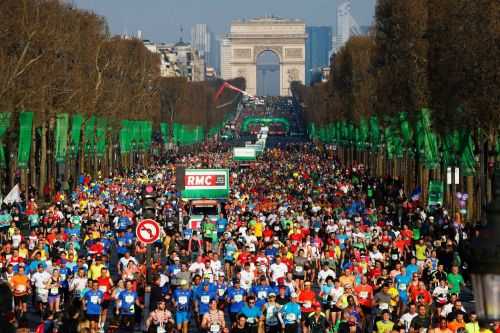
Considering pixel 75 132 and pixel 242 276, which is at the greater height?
pixel 75 132

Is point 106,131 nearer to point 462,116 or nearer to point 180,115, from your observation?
point 462,116

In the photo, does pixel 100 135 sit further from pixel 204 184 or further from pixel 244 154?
pixel 204 184

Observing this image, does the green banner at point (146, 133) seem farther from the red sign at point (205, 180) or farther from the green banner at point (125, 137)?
the red sign at point (205, 180)

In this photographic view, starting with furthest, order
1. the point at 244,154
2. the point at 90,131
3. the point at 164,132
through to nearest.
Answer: the point at 164,132 → the point at 244,154 → the point at 90,131

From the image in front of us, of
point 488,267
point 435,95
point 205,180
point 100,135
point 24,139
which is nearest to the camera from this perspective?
point 488,267

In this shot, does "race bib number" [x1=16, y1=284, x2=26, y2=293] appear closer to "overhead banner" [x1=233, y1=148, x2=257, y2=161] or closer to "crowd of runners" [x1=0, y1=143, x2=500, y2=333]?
"crowd of runners" [x1=0, y1=143, x2=500, y2=333]

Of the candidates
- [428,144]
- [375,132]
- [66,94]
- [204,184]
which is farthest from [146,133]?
[204,184]

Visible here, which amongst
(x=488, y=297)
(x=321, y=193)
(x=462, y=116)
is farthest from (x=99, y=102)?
(x=488, y=297)

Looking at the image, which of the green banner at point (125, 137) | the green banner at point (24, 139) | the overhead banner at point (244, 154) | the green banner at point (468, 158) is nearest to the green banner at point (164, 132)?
the overhead banner at point (244, 154)
